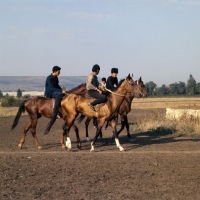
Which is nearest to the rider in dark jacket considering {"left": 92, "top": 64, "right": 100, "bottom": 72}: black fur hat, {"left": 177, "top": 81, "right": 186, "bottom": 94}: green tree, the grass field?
{"left": 92, "top": 64, "right": 100, "bottom": 72}: black fur hat

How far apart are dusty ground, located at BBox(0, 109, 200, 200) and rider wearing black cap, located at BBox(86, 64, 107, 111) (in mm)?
1585

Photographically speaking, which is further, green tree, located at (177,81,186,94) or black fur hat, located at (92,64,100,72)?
green tree, located at (177,81,186,94)

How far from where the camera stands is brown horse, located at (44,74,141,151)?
14328mm

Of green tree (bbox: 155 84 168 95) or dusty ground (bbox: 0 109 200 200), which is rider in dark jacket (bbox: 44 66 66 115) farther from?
green tree (bbox: 155 84 168 95)

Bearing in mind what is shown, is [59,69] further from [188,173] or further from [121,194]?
[121,194]

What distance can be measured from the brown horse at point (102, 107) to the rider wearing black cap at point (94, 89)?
25 centimetres

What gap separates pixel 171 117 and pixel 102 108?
1244 cm

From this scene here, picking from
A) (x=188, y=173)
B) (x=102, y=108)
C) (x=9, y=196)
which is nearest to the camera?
(x=9, y=196)

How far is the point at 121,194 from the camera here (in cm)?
800

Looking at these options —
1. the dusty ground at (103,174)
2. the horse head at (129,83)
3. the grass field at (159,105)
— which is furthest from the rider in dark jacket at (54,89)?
the grass field at (159,105)

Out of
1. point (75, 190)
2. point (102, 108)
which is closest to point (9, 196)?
point (75, 190)

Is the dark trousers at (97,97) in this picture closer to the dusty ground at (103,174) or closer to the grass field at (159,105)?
the dusty ground at (103,174)

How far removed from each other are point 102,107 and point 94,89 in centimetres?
63

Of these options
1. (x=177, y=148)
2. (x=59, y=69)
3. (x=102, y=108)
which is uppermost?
(x=59, y=69)
